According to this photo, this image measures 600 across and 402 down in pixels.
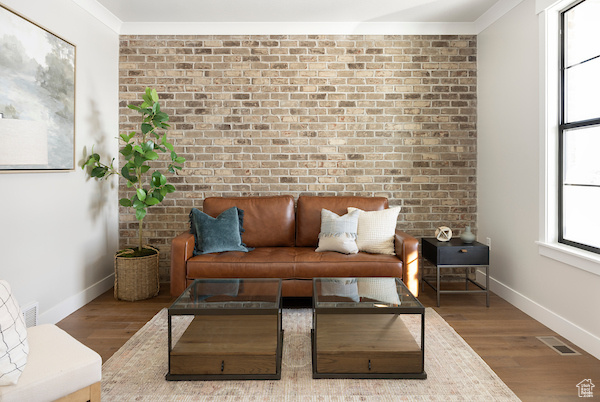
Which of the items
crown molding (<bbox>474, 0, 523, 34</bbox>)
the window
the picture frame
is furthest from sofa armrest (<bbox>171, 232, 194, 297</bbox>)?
crown molding (<bbox>474, 0, 523, 34</bbox>)

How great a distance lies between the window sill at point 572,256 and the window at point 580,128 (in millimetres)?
80

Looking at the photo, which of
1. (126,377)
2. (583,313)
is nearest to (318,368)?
(126,377)

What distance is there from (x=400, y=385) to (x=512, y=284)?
199cm

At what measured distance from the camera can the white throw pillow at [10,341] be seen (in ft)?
5.20

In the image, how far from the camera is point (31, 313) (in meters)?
2.78

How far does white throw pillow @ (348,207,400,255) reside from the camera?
3.59 meters

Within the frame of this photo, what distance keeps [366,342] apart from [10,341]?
5.78 ft

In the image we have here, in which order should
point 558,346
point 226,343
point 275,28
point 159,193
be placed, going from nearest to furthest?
point 226,343, point 558,346, point 159,193, point 275,28

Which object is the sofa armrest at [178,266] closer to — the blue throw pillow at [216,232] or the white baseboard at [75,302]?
the blue throw pillow at [216,232]

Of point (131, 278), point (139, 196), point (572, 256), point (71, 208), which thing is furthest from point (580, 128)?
point (71, 208)

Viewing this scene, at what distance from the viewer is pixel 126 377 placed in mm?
2287

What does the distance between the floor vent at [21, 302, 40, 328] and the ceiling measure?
273cm

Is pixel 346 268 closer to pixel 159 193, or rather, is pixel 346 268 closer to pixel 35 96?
pixel 159 193

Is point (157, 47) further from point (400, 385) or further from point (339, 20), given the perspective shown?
point (400, 385)
